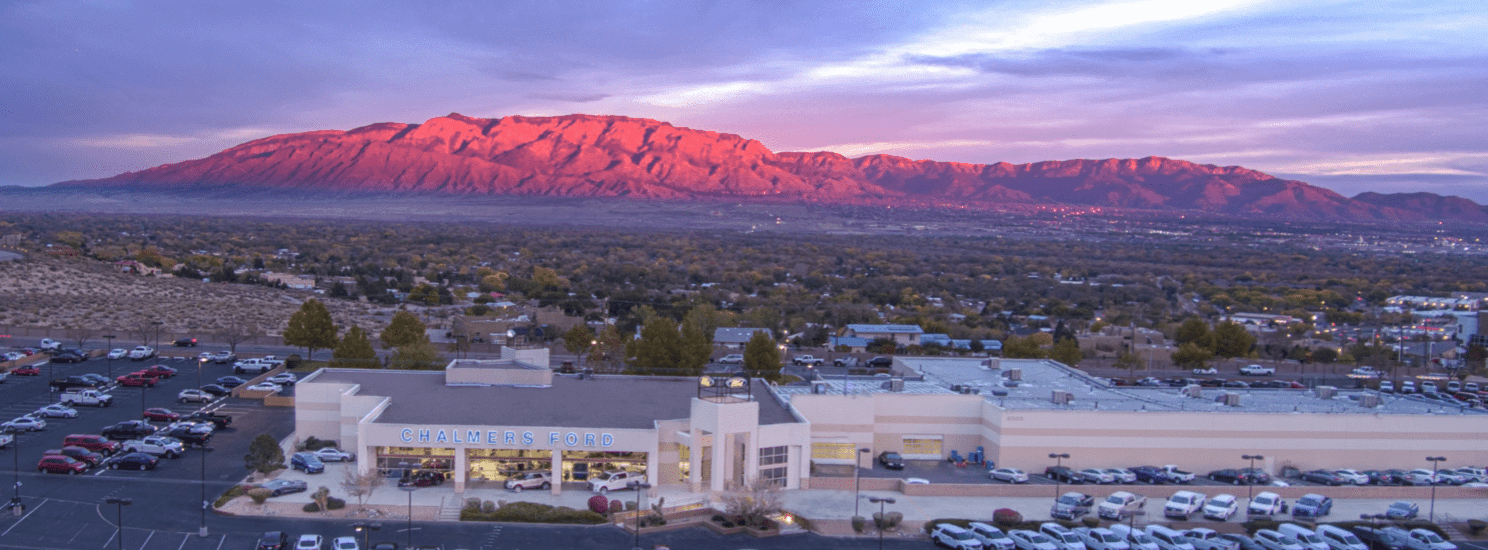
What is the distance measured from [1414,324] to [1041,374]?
4099 cm

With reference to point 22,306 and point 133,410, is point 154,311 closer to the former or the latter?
point 22,306

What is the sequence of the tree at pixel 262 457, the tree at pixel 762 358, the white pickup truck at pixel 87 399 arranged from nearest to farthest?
the tree at pixel 262 457 < the white pickup truck at pixel 87 399 < the tree at pixel 762 358

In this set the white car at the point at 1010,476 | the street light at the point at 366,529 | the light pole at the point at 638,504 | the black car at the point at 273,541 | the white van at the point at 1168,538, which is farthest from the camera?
the white car at the point at 1010,476

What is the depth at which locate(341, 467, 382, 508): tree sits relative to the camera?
23.6 metres

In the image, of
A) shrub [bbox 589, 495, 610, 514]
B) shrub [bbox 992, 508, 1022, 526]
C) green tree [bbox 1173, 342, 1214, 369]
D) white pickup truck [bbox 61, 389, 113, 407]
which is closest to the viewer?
shrub [bbox 589, 495, 610, 514]

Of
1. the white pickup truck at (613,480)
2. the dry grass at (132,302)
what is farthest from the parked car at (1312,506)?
the dry grass at (132,302)

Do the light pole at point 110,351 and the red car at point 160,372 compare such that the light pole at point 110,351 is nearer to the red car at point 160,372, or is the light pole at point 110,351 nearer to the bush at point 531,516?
the red car at point 160,372

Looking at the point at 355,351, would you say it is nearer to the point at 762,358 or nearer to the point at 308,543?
the point at 762,358

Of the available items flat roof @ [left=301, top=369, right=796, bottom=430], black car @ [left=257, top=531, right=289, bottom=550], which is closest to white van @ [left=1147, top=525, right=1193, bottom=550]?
flat roof @ [left=301, top=369, right=796, bottom=430]

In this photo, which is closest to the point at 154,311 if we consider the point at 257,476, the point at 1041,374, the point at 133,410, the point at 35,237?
the point at 133,410

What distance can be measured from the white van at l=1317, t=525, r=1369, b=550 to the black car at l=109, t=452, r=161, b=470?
1136 inches

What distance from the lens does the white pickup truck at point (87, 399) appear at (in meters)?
34.0

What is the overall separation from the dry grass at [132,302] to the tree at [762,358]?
24808mm

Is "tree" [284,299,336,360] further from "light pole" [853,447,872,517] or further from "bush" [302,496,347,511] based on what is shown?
"light pole" [853,447,872,517]
